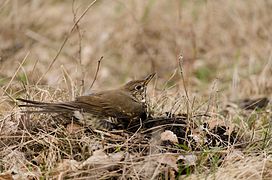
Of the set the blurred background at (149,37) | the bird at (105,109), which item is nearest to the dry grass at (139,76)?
the blurred background at (149,37)

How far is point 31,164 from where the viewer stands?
525 cm

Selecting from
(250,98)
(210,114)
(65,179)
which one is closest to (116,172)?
(65,179)

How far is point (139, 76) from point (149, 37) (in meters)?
1.02

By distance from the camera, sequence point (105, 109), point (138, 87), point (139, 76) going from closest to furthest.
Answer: point (105, 109) < point (138, 87) < point (139, 76)

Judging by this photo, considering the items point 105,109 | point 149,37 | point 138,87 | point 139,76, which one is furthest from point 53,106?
point 149,37

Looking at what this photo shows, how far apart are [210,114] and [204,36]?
410cm

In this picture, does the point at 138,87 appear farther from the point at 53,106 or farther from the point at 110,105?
the point at 53,106

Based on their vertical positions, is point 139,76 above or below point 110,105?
below

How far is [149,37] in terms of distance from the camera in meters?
10.3

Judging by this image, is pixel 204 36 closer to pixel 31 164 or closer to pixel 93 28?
pixel 93 28

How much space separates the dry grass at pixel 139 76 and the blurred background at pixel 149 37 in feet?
0.05

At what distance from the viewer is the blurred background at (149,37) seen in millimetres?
9578

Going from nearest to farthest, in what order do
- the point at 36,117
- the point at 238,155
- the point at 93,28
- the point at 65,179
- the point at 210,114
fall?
the point at 65,179, the point at 238,155, the point at 36,117, the point at 210,114, the point at 93,28

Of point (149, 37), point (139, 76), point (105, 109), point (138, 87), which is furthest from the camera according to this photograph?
point (149, 37)
